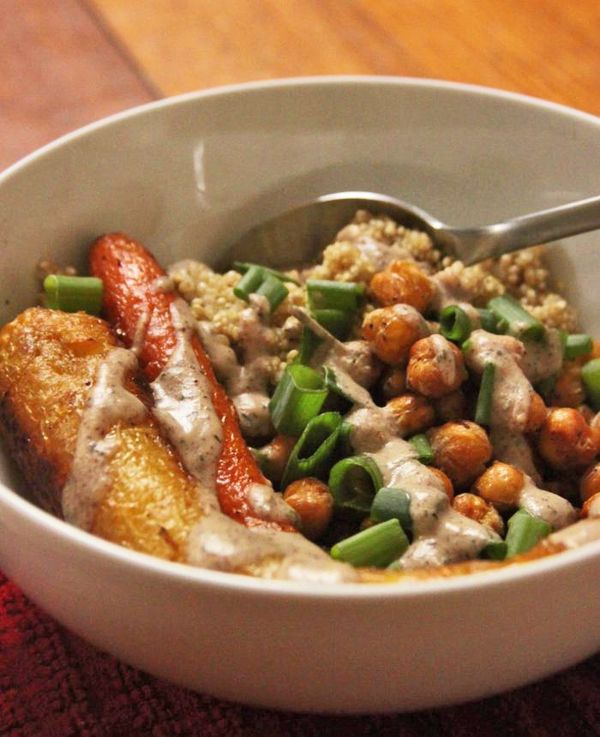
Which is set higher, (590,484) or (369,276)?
(369,276)

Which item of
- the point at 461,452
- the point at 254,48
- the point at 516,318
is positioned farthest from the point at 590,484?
the point at 254,48

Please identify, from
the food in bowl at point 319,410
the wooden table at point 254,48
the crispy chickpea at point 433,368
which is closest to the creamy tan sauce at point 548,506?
the food in bowl at point 319,410

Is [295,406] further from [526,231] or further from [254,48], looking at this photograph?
[254,48]

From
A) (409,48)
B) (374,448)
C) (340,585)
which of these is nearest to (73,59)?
(409,48)

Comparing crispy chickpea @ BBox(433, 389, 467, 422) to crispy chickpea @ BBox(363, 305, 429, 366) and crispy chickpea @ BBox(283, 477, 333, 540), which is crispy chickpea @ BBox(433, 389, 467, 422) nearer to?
crispy chickpea @ BBox(363, 305, 429, 366)

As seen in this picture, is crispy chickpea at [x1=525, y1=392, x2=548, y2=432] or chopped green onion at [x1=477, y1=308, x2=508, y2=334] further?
chopped green onion at [x1=477, y1=308, x2=508, y2=334]

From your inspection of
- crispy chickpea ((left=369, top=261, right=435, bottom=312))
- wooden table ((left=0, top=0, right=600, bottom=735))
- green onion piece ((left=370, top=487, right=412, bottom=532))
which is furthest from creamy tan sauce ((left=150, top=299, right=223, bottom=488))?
wooden table ((left=0, top=0, right=600, bottom=735))

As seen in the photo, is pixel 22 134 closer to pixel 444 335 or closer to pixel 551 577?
pixel 444 335
